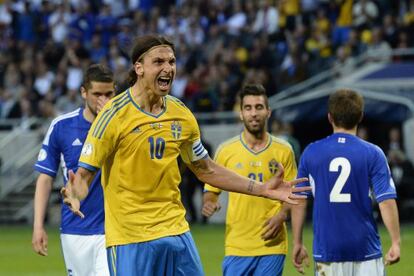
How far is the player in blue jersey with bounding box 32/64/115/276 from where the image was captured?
10039 millimetres

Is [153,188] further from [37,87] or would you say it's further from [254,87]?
[37,87]

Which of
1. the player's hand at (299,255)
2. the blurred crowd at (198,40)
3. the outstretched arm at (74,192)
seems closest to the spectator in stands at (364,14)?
the blurred crowd at (198,40)

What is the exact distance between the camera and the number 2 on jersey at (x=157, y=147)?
7.93 metres

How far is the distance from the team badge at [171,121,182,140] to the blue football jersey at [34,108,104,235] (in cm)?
209

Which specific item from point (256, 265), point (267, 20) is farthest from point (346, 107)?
point (267, 20)

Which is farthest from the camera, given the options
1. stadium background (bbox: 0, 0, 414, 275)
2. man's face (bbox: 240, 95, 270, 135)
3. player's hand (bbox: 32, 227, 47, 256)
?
stadium background (bbox: 0, 0, 414, 275)

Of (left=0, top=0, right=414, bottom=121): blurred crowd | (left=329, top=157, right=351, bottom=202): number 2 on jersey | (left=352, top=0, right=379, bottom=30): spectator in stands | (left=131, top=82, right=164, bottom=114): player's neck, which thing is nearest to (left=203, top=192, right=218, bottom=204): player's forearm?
(left=329, top=157, right=351, bottom=202): number 2 on jersey

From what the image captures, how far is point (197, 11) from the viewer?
31.2 metres

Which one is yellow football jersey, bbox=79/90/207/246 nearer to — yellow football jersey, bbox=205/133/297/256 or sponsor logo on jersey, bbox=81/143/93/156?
sponsor logo on jersey, bbox=81/143/93/156

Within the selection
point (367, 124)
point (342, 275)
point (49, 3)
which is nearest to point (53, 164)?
point (342, 275)

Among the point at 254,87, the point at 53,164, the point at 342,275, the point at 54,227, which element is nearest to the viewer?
the point at 342,275

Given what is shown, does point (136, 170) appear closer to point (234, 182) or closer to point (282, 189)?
point (234, 182)

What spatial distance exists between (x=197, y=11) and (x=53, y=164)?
21.4m

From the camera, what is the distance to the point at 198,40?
3041 centimetres
